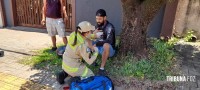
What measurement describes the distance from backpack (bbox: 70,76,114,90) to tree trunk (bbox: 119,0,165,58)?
44.3 inches

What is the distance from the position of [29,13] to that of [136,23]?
16.6 feet

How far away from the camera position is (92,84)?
3670mm

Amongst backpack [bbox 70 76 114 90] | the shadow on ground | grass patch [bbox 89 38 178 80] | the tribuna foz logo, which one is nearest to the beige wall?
the shadow on ground

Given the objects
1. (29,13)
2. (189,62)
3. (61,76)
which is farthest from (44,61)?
(29,13)

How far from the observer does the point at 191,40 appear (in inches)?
265

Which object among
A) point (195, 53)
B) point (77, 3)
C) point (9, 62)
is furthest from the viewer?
point (77, 3)

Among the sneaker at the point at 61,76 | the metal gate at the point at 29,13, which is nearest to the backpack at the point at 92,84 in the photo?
the sneaker at the point at 61,76

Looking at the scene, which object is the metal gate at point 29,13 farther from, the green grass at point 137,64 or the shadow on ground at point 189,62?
the shadow on ground at point 189,62

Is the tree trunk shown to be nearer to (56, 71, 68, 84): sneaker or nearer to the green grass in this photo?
the green grass

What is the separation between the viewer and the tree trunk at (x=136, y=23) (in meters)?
4.35

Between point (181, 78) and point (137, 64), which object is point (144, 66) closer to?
point (137, 64)

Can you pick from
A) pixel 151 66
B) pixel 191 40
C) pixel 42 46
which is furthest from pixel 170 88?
pixel 42 46

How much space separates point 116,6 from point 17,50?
307 cm

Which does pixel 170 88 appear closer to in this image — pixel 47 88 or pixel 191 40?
pixel 47 88
